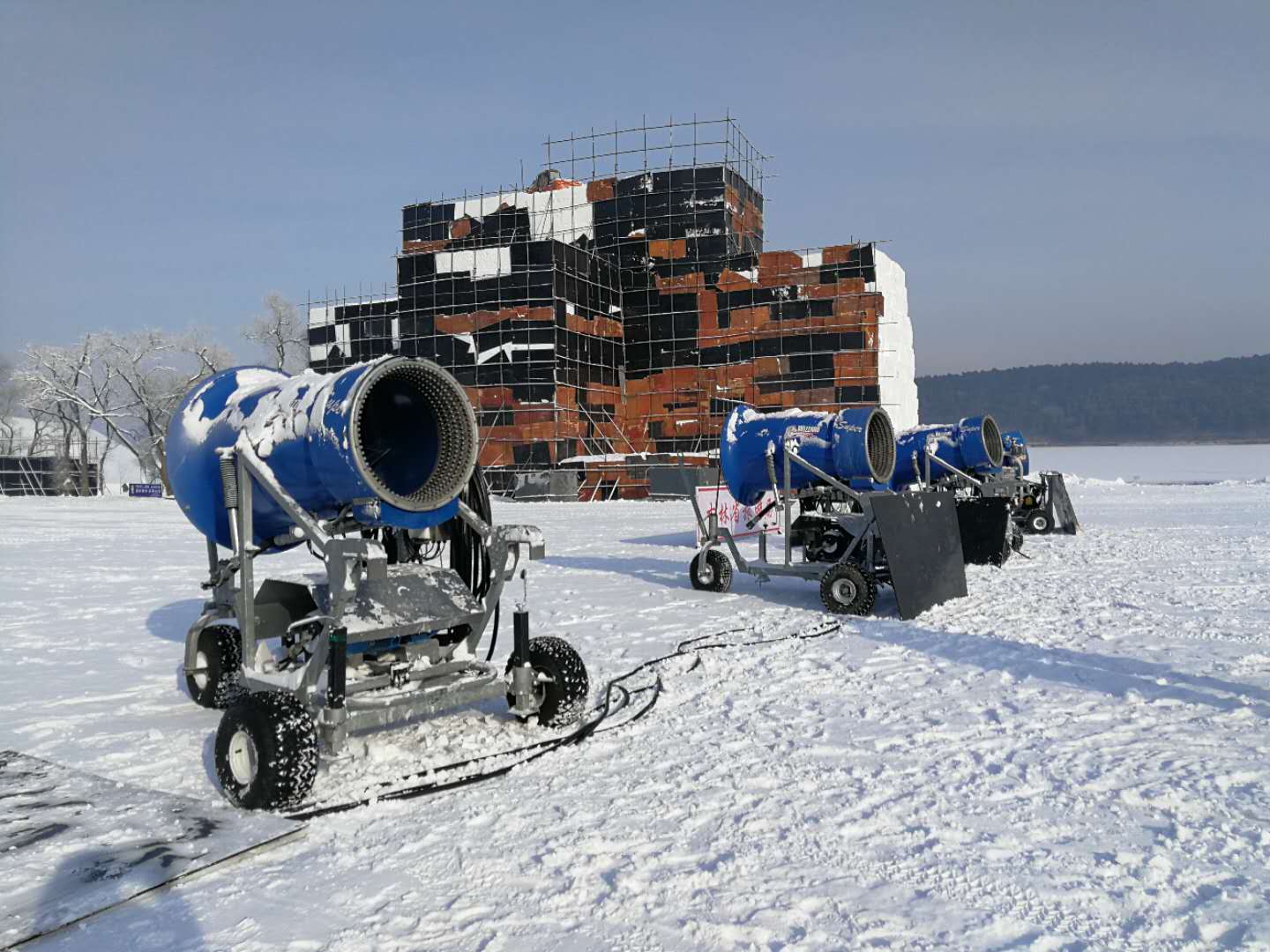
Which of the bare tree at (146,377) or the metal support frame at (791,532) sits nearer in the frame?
the metal support frame at (791,532)

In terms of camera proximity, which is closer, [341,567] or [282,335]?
[341,567]

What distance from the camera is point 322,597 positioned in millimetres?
6023

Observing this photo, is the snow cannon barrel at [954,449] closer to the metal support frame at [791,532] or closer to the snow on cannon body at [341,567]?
the metal support frame at [791,532]

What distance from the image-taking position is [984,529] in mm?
14617

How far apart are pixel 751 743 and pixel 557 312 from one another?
43864mm

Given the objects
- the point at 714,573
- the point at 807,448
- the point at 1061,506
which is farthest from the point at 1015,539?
the point at 714,573

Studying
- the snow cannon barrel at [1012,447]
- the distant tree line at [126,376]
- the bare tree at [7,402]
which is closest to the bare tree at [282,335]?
the distant tree line at [126,376]

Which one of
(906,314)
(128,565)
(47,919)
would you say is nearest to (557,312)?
(906,314)

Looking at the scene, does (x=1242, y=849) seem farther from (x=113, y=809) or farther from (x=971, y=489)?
(x=971, y=489)

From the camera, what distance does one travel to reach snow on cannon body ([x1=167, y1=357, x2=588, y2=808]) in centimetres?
500

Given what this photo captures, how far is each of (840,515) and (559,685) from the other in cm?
622

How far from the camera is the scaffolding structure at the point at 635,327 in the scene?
48281mm

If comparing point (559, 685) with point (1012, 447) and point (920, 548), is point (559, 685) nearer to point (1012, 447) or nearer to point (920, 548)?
point (920, 548)

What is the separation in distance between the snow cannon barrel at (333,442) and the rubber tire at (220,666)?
0.70 m
